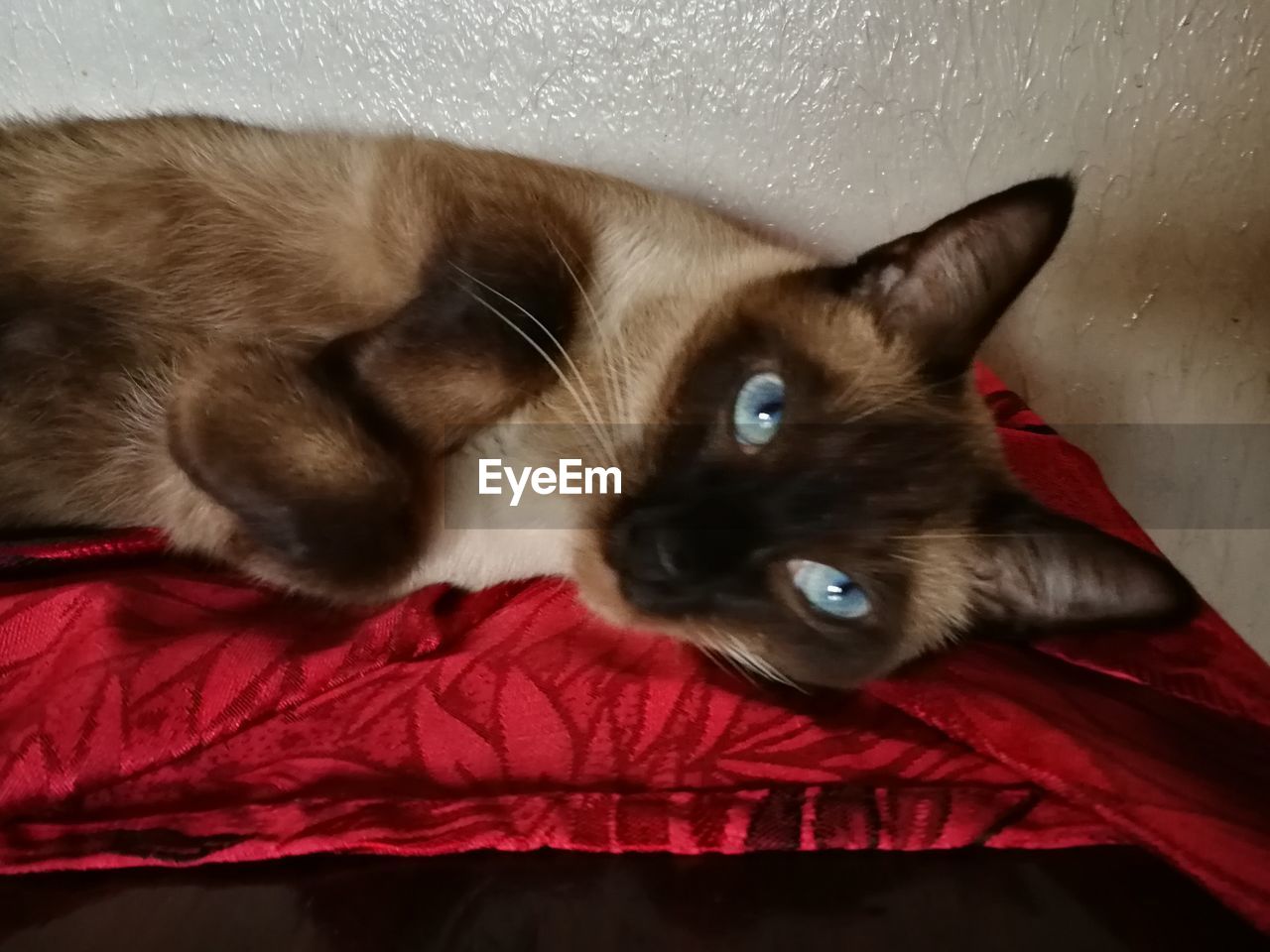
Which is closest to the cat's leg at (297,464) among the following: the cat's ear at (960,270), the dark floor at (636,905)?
the dark floor at (636,905)

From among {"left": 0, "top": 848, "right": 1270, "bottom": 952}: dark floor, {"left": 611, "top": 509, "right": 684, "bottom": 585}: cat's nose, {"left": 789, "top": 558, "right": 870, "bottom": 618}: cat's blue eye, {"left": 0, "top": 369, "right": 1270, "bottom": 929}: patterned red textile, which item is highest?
{"left": 611, "top": 509, "right": 684, "bottom": 585}: cat's nose

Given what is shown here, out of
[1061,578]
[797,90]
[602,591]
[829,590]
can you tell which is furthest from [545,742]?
[797,90]

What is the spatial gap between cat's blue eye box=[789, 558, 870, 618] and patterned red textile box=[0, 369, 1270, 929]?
0.26 feet

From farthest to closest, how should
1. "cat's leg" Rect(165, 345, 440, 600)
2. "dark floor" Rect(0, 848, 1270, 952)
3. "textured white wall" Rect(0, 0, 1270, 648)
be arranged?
"textured white wall" Rect(0, 0, 1270, 648), "cat's leg" Rect(165, 345, 440, 600), "dark floor" Rect(0, 848, 1270, 952)

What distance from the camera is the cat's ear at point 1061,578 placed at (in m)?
0.90

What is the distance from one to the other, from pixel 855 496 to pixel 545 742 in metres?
0.36

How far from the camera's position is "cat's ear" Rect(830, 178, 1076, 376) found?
89 cm

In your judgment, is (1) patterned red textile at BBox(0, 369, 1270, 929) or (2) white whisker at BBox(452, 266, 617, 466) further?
(2) white whisker at BBox(452, 266, 617, 466)

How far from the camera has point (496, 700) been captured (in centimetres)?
88

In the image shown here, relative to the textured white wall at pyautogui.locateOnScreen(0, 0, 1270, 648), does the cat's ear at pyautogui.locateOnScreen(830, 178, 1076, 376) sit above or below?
below

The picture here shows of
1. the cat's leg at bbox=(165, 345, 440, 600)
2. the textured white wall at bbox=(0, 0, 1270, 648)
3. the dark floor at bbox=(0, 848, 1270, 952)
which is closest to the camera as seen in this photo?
the dark floor at bbox=(0, 848, 1270, 952)

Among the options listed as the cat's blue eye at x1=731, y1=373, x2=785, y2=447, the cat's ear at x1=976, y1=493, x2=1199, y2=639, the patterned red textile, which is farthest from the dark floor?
the cat's blue eye at x1=731, y1=373, x2=785, y2=447

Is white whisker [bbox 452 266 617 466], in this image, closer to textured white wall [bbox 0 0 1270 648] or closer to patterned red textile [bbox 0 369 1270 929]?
patterned red textile [bbox 0 369 1270 929]

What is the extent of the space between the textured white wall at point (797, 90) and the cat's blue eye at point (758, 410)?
60 cm
